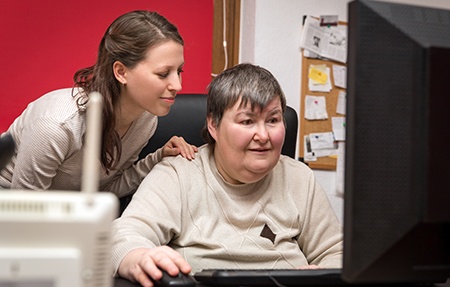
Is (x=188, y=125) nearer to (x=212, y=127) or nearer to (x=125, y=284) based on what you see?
(x=212, y=127)

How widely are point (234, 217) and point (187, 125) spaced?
497 millimetres

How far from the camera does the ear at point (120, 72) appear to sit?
6.23ft

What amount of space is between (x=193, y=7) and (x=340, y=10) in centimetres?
76

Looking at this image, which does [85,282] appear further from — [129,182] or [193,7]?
[193,7]

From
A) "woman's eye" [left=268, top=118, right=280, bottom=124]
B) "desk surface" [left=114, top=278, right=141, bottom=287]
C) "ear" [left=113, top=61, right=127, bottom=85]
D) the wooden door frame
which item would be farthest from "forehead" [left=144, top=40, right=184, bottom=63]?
the wooden door frame

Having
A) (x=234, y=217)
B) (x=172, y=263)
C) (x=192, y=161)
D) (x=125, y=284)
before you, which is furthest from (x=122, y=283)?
(x=192, y=161)

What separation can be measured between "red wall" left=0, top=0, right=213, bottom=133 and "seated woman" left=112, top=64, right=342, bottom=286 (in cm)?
118

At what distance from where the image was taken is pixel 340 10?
3.10 m

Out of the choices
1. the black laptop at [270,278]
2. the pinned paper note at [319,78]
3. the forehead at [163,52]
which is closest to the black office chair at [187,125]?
the forehead at [163,52]

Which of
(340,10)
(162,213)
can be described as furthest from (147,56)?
(340,10)

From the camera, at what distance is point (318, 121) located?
3.05 metres

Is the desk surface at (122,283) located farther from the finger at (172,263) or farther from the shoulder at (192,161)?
the shoulder at (192,161)

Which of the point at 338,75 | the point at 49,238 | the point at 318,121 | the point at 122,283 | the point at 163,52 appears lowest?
the point at 122,283

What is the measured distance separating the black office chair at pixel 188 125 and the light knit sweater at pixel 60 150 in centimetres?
4
